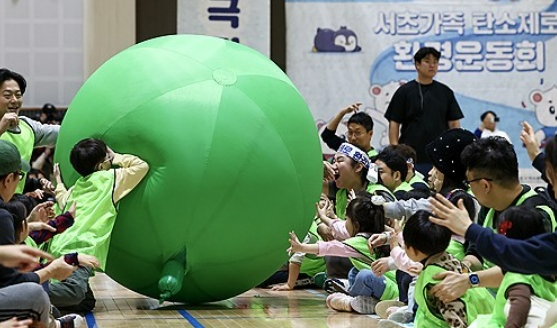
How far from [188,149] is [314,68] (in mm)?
5143

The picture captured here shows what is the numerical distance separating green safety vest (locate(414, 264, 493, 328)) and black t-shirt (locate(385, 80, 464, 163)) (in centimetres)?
394

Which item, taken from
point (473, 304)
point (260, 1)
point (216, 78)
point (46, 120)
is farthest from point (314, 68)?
point (473, 304)

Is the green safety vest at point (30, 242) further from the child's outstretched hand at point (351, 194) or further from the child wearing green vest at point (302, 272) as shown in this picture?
the child's outstretched hand at point (351, 194)

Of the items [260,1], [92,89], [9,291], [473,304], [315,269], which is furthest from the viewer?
[260,1]

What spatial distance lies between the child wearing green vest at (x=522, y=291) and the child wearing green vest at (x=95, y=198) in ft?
7.43

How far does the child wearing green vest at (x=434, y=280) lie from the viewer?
4.63 m

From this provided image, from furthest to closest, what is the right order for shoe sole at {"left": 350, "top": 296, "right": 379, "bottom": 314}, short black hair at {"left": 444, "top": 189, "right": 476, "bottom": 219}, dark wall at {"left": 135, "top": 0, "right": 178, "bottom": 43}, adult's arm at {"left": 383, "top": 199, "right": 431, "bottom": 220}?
dark wall at {"left": 135, "top": 0, "right": 178, "bottom": 43}, shoe sole at {"left": 350, "top": 296, "right": 379, "bottom": 314}, adult's arm at {"left": 383, "top": 199, "right": 431, "bottom": 220}, short black hair at {"left": 444, "top": 189, "right": 476, "bottom": 219}

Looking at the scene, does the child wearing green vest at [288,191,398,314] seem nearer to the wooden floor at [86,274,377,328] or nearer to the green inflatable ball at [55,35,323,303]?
the wooden floor at [86,274,377,328]

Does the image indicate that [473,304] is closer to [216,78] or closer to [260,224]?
[260,224]

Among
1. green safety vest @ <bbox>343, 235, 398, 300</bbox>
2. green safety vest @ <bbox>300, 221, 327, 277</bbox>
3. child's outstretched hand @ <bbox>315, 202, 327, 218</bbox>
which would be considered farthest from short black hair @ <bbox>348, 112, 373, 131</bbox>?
green safety vest @ <bbox>343, 235, 398, 300</bbox>

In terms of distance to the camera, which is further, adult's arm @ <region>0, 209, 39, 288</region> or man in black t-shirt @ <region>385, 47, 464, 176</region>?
man in black t-shirt @ <region>385, 47, 464, 176</region>

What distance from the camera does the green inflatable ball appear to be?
564 centimetres

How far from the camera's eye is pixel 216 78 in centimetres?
A: 585

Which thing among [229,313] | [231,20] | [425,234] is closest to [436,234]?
[425,234]
